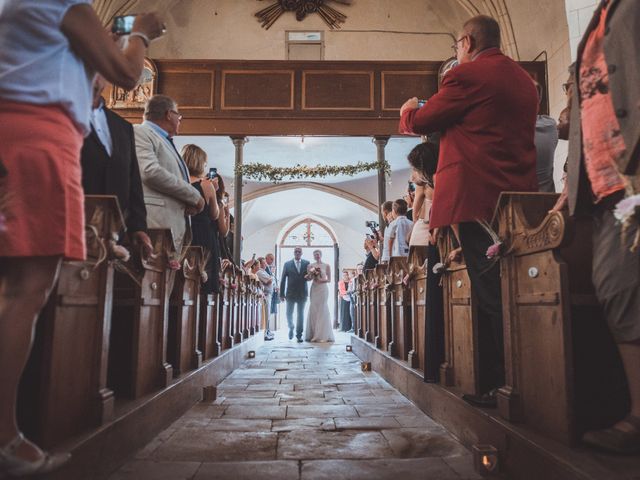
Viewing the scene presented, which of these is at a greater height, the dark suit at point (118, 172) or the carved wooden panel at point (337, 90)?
the carved wooden panel at point (337, 90)

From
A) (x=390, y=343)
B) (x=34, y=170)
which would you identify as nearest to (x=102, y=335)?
(x=34, y=170)

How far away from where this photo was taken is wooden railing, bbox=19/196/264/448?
58.7 inches

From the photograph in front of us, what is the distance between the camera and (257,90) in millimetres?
8758

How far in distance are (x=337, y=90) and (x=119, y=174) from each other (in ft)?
23.2

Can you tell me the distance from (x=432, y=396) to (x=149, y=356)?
1346 mm

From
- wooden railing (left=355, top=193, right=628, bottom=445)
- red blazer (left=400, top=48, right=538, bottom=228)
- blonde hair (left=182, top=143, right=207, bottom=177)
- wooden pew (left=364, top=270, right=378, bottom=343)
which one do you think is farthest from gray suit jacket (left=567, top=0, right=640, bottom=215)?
wooden pew (left=364, top=270, right=378, bottom=343)

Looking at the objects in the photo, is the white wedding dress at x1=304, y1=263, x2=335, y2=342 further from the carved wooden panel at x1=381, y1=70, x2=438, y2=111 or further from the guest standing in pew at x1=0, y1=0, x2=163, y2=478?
the guest standing in pew at x1=0, y1=0, x2=163, y2=478

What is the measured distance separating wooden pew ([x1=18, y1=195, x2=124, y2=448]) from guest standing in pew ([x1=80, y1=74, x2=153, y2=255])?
40 cm

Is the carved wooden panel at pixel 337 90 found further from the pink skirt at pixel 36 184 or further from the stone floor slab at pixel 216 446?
the pink skirt at pixel 36 184

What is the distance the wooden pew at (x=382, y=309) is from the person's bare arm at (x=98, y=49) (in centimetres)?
322

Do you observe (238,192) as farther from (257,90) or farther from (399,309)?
(399,309)

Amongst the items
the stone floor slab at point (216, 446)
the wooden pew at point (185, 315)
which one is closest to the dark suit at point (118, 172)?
the wooden pew at point (185, 315)

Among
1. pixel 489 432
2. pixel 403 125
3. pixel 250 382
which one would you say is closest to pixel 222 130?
pixel 250 382

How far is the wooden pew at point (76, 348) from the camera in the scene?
147 cm
